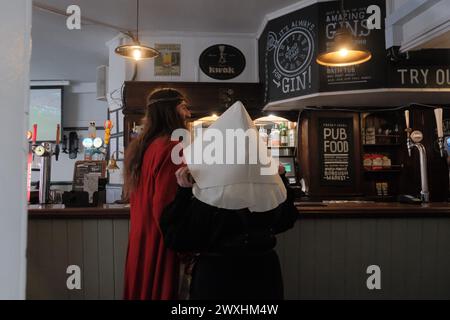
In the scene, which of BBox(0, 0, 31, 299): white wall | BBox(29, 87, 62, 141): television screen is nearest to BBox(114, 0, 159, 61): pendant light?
BBox(0, 0, 31, 299): white wall

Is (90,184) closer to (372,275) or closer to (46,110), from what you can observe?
(372,275)

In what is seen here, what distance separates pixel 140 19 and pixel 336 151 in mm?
3192

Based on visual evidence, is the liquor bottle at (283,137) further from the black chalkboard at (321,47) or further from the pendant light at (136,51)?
the pendant light at (136,51)

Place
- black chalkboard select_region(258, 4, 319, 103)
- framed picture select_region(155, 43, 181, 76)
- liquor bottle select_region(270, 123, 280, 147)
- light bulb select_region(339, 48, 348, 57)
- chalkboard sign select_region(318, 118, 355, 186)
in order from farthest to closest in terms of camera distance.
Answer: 1. liquor bottle select_region(270, 123, 280, 147)
2. framed picture select_region(155, 43, 181, 76)
3. chalkboard sign select_region(318, 118, 355, 186)
4. black chalkboard select_region(258, 4, 319, 103)
5. light bulb select_region(339, 48, 348, 57)

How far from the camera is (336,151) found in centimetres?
538

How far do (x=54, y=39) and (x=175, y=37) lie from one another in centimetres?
194

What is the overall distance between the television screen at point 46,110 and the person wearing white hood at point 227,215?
316 inches

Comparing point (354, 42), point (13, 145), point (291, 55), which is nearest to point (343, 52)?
point (354, 42)

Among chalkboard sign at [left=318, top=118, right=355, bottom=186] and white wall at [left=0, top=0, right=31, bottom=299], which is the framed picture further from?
white wall at [left=0, top=0, right=31, bottom=299]

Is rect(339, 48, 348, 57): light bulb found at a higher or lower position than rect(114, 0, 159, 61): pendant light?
lower

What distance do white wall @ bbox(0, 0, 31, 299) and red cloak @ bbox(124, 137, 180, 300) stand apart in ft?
3.33

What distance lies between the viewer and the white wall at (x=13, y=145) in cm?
64

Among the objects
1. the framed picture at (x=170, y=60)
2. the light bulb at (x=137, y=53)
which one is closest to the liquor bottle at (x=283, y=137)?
the framed picture at (x=170, y=60)

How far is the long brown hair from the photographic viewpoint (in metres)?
1.82
